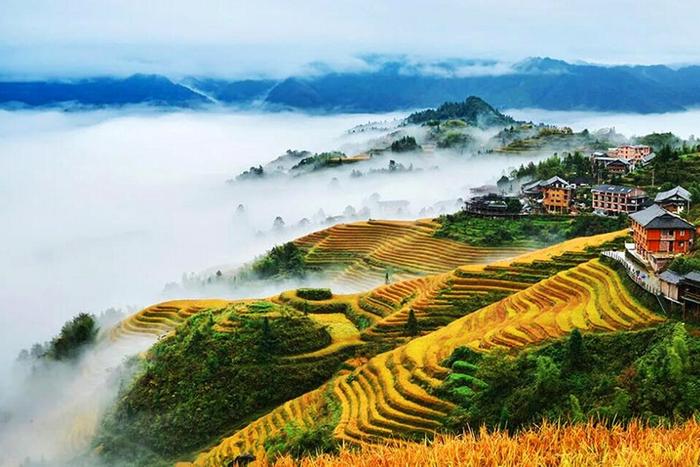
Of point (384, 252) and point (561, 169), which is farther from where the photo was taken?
point (561, 169)

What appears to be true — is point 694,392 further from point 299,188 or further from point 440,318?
point 299,188

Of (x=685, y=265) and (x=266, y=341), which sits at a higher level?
(x=685, y=265)

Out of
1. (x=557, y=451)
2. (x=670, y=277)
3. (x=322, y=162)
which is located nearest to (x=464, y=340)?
(x=670, y=277)

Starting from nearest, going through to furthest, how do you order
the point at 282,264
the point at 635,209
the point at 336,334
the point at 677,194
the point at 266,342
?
1. the point at 266,342
2. the point at 336,334
3. the point at 677,194
4. the point at 635,209
5. the point at 282,264

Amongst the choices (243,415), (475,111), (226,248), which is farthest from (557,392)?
(475,111)

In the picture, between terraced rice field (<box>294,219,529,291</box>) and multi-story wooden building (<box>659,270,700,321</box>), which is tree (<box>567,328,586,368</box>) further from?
terraced rice field (<box>294,219,529,291</box>)

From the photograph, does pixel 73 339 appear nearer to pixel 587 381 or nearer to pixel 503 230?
pixel 503 230

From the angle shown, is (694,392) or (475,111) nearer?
(694,392)

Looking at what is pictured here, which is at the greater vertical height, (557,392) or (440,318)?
(557,392)
